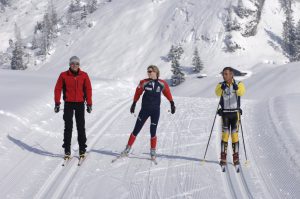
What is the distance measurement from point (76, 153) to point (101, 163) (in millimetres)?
965

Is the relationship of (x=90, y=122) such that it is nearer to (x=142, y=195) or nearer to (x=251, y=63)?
(x=142, y=195)

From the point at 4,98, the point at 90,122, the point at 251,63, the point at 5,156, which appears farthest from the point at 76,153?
the point at 251,63

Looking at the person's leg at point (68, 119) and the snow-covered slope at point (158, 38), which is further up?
the snow-covered slope at point (158, 38)

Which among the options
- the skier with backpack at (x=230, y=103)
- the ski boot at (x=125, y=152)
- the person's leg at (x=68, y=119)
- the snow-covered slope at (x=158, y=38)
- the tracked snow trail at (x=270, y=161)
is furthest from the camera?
the snow-covered slope at (x=158, y=38)

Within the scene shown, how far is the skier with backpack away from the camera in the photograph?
26.5 ft

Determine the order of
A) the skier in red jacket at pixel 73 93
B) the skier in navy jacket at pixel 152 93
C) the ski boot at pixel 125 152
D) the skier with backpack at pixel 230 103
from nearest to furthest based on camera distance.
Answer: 1. the skier with backpack at pixel 230 103
2. the skier in red jacket at pixel 73 93
3. the skier in navy jacket at pixel 152 93
4. the ski boot at pixel 125 152

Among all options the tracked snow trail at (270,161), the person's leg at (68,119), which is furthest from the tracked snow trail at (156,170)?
the person's leg at (68,119)

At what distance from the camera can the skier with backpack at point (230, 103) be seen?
8.09m

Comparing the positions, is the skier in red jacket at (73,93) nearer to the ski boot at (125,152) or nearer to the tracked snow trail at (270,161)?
the ski boot at (125,152)

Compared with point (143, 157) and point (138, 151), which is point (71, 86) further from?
point (138, 151)

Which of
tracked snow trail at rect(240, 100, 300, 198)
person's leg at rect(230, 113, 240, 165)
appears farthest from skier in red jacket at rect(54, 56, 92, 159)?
tracked snow trail at rect(240, 100, 300, 198)

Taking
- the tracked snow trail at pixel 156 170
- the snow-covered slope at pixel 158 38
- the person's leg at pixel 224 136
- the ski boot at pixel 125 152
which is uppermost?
the snow-covered slope at pixel 158 38

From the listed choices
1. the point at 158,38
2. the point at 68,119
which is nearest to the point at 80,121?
the point at 68,119

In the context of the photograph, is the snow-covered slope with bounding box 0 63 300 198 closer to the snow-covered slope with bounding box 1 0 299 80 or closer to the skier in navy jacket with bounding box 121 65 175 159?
the skier in navy jacket with bounding box 121 65 175 159
